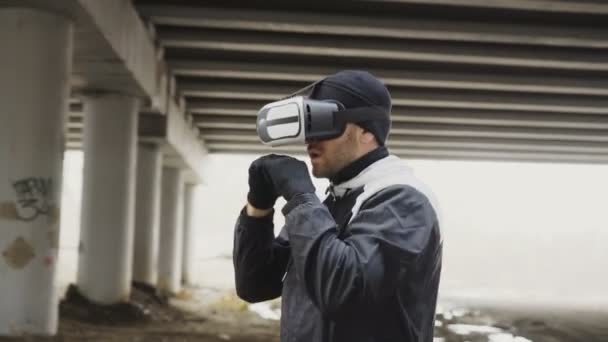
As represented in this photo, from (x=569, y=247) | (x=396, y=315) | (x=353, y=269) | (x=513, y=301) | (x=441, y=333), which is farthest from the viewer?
(x=569, y=247)

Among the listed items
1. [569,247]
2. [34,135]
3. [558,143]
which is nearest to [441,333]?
[34,135]

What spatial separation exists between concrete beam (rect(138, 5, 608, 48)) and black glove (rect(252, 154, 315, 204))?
393 inches

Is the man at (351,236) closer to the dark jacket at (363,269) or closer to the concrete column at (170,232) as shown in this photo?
the dark jacket at (363,269)

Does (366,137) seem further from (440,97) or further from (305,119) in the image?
(440,97)

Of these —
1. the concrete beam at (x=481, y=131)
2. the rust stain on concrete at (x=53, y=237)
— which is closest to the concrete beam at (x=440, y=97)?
the concrete beam at (x=481, y=131)

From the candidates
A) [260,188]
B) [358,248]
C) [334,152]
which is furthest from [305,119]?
[358,248]

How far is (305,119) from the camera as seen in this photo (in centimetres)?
235

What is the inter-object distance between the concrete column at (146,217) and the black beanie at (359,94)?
55.1 feet

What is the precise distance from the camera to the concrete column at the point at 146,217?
61.8 ft

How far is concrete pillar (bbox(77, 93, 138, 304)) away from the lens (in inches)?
563

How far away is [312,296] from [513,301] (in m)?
22.6

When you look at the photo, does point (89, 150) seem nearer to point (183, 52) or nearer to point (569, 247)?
point (183, 52)

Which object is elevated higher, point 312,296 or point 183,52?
point 183,52

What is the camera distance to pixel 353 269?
2.13 m
